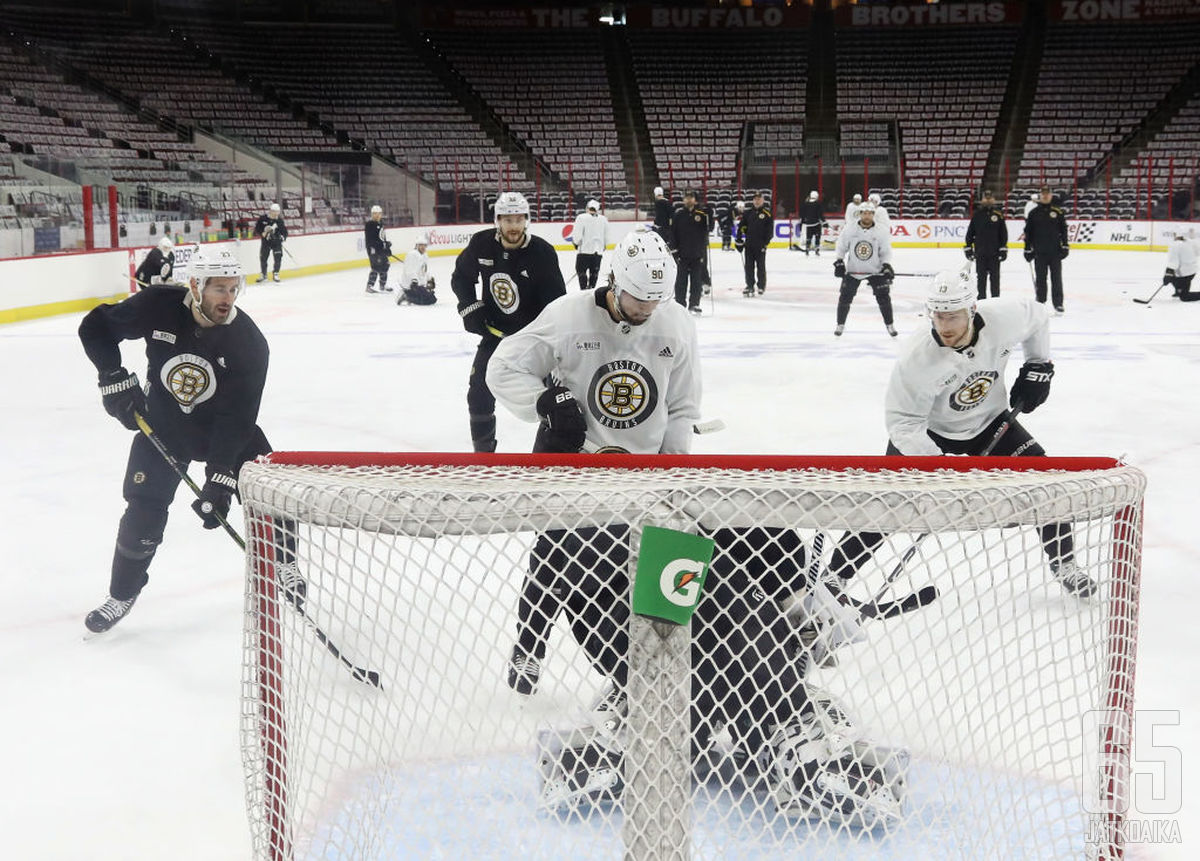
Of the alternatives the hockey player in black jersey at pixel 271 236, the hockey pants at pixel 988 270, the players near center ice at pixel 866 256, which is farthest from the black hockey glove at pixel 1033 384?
the hockey player in black jersey at pixel 271 236

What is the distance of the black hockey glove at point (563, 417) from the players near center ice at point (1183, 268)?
11.2 metres

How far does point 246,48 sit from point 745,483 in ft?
95.9

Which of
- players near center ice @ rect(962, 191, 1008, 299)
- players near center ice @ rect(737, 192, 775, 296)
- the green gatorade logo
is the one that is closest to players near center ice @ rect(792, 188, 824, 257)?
players near center ice @ rect(737, 192, 775, 296)

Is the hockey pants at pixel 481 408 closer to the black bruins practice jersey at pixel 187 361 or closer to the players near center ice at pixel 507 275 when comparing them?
the players near center ice at pixel 507 275

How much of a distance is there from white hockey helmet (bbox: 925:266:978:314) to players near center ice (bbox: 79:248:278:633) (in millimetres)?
1876

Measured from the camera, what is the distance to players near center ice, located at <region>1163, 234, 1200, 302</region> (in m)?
12.4

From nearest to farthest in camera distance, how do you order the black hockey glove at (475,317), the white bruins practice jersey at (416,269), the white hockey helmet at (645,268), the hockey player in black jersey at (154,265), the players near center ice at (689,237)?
the white hockey helmet at (645,268) < the black hockey glove at (475,317) < the hockey player in black jersey at (154,265) < the players near center ice at (689,237) < the white bruins practice jersey at (416,269)

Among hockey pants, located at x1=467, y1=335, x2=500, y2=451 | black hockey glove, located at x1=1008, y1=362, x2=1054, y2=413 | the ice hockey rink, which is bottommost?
the ice hockey rink

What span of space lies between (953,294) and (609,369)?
1.05m

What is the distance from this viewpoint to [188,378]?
3.41 metres

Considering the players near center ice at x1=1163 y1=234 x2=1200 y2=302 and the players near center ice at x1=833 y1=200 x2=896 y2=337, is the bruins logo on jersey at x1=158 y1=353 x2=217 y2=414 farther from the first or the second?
the players near center ice at x1=1163 y1=234 x2=1200 y2=302

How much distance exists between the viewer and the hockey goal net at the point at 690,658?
1617 millimetres

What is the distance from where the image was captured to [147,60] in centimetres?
2570

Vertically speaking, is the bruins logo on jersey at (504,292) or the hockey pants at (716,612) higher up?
the bruins logo on jersey at (504,292)
